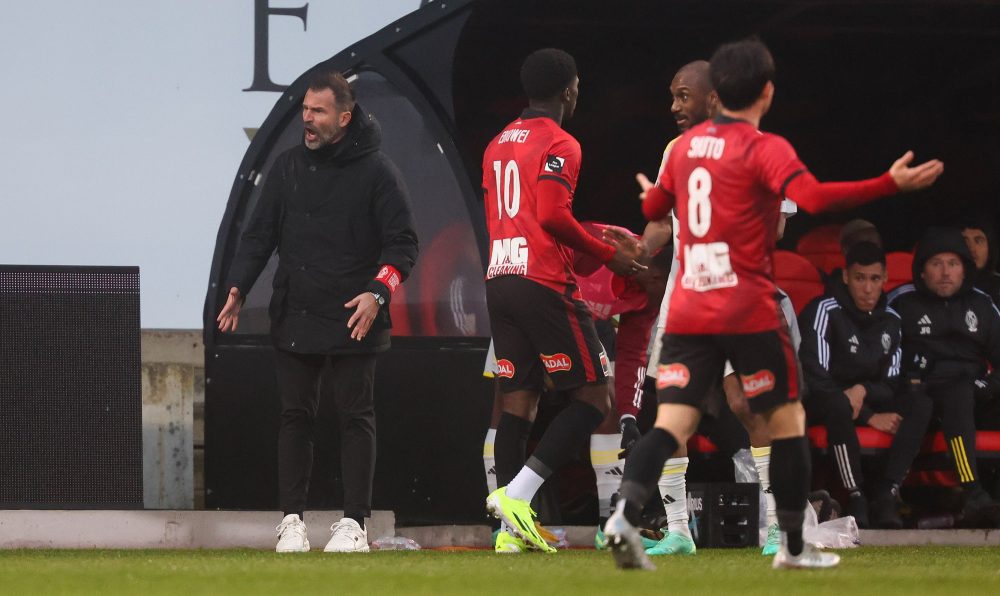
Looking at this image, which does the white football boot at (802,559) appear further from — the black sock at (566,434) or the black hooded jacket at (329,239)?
the black hooded jacket at (329,239)

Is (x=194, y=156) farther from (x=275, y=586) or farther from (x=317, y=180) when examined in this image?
(x=275, y=586)

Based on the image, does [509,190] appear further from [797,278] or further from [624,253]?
[797,278]

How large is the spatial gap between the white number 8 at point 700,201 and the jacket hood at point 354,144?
219 centimetres

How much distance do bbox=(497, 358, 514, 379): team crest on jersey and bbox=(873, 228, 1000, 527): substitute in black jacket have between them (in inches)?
108

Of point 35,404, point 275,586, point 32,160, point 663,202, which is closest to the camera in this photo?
point 275,586

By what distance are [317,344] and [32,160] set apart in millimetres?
2217

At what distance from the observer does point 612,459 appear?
7836 mm

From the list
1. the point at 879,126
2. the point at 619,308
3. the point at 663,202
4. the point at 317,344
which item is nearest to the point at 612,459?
the point at 619,308

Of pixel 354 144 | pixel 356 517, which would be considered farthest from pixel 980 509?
pixel 354 144

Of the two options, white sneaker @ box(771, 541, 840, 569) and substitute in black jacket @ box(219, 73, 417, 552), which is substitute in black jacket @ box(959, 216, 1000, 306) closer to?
substitute in black jacket @ box(219, 73, 417, 552)

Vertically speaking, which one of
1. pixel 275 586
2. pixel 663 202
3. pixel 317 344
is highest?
pixel 663 202

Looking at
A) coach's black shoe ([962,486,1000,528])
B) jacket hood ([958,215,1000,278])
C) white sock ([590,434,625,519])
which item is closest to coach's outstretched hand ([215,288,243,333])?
white sock ([590,434,625,519])

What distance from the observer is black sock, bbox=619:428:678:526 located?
5402 millimetres

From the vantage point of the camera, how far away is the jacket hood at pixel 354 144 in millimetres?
7352
